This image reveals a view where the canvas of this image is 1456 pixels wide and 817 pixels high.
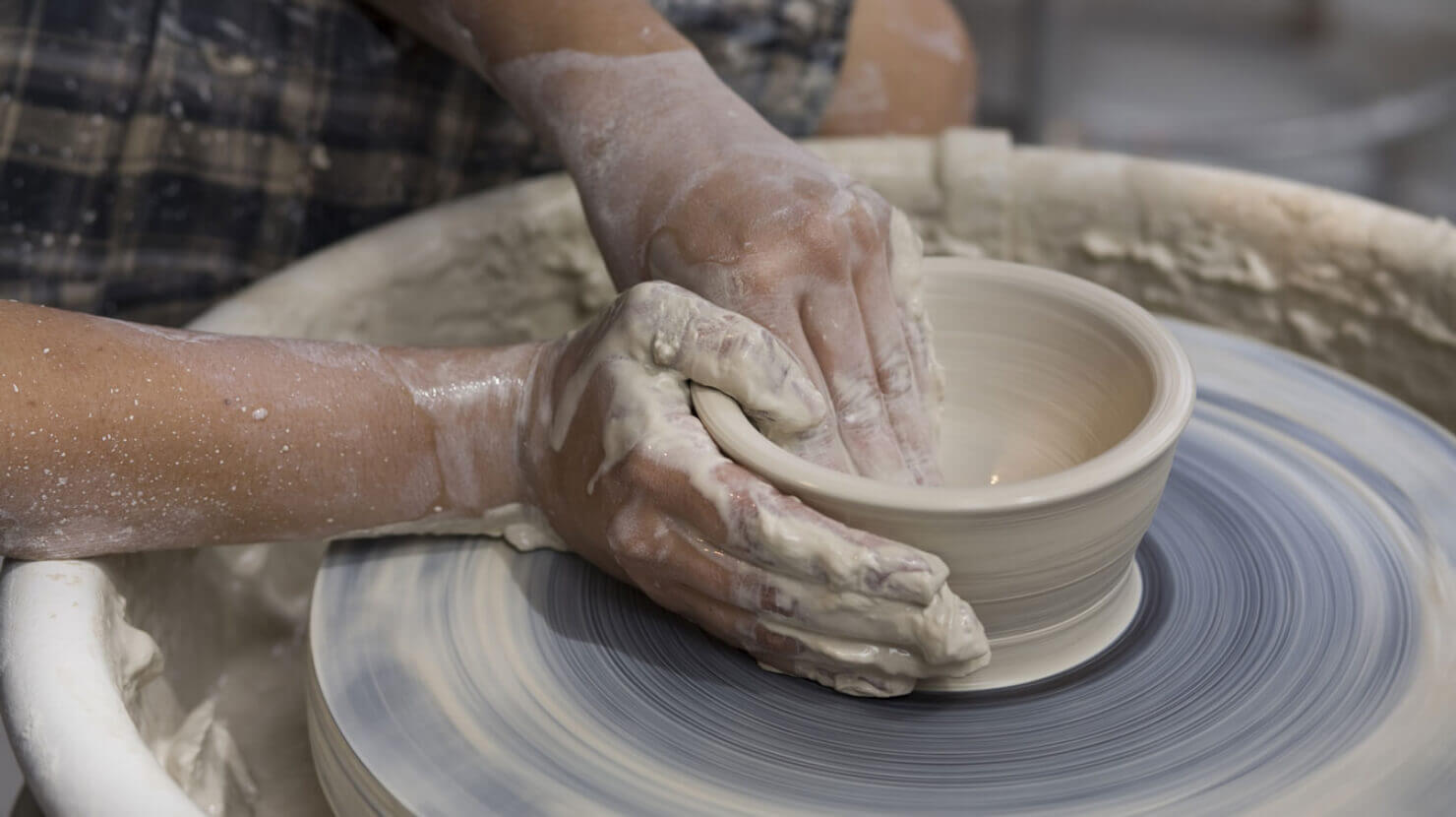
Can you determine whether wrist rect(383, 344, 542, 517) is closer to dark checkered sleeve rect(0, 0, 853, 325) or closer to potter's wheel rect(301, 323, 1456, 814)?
potter's wheel rect(301, 323, 1456, 814)

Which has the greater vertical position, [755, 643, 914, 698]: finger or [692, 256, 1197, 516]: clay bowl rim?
[692, 256, 1197, 516]: clay bowl rim

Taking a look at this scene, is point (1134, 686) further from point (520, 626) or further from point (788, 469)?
point (520, 626)

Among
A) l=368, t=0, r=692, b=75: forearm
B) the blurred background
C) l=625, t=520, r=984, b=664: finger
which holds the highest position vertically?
l=368, t=0, r=692, b=75: forearm

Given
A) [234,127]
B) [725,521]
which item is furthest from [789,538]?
[234,127]

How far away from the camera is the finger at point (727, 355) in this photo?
99 centimetres

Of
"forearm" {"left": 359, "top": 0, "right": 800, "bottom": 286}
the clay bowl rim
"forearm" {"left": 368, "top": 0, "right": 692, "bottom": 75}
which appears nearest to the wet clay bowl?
the clay bowl rim

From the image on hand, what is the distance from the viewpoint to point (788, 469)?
0.94 metres

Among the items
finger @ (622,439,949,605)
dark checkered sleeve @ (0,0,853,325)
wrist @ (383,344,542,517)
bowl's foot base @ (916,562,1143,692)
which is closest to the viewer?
finger @ (622,439,949,605)

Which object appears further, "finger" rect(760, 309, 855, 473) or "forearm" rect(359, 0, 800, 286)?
"forearm" rect(359, 0, 800, 286)

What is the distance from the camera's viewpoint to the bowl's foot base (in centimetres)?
100

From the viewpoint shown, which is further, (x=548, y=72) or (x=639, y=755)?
(x=548, y=72)

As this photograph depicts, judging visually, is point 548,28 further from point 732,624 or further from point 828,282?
point 732,624

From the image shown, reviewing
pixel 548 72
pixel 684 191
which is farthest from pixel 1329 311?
pixel 548 72

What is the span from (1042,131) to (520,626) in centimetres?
258
